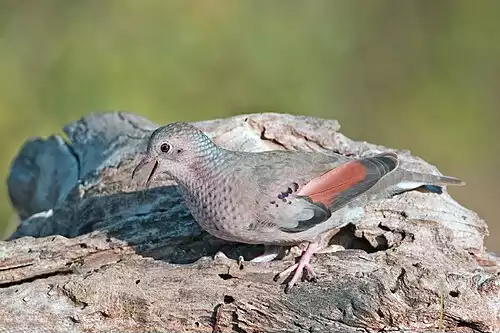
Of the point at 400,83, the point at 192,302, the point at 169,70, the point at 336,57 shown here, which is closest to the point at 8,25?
the point at 169,70

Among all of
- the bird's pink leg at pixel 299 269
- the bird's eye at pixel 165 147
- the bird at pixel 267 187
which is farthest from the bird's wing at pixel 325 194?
the bird's eye at pixel 165 147

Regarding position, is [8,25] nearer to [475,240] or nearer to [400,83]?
[400,83]

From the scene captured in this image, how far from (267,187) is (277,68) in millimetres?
4572

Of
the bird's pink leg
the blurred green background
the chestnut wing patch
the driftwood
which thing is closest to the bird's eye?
the driftwood

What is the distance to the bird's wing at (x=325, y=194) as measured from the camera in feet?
12.9

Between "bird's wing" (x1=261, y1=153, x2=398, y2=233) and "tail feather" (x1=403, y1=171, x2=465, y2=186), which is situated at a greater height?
"tail feather" (x1=403, y1=171, x2=465, y2=186)

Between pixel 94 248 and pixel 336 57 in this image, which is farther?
pixel 336 57

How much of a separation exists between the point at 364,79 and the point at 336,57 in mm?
391

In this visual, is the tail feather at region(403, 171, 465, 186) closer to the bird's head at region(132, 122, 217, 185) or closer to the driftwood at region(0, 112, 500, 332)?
the driftwood at region(0, 112, 500, 332)

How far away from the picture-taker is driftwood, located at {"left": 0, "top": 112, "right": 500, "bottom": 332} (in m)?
3.68

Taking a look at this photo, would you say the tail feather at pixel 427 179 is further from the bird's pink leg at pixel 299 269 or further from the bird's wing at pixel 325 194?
the bird's pink leg at pixel 299 269

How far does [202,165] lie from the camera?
13.5ft

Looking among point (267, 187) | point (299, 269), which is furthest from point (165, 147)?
point (299, 269)

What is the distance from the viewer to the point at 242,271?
3.85 meters
